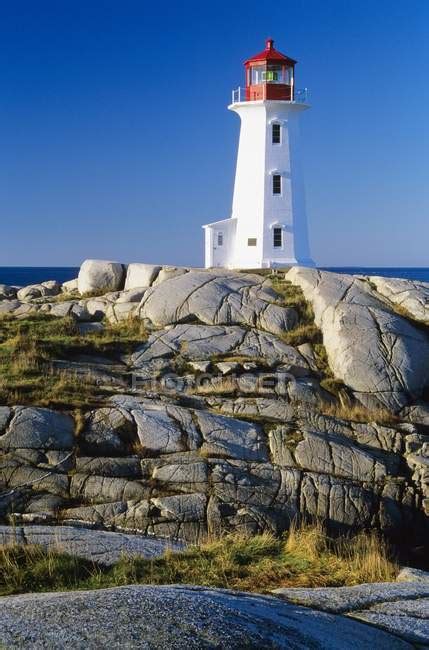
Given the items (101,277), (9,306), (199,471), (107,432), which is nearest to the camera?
(199,471)

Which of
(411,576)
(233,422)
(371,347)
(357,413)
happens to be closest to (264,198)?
(371,347)

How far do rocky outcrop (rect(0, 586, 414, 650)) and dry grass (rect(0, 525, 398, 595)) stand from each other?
1.83 metres

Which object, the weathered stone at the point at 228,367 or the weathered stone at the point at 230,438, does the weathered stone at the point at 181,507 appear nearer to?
the weathered stone at the point at 230,438

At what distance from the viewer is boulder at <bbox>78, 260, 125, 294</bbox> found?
34.7 metres

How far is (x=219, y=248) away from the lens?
4316 centimetres

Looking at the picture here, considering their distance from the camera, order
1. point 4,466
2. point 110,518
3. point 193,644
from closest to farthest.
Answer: point 193,644
point 110,518
point 4,466

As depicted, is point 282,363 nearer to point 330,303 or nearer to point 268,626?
point 330,303

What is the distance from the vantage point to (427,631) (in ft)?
22.3

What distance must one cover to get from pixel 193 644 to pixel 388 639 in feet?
7.06

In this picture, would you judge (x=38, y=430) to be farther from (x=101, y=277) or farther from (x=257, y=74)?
(x=257, y=74)

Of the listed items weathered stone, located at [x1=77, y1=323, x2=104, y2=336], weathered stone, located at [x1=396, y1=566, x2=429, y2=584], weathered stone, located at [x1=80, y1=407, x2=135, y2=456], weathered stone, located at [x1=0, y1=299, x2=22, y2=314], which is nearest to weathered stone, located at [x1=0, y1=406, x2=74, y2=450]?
weathered stone, located at [x1=80, y1=407, x2=135, y2=456]

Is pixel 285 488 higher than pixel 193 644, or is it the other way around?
pixel 193 644

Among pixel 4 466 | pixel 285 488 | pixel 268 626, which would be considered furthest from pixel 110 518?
pixel 268 626

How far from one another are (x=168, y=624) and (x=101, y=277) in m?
30.2
